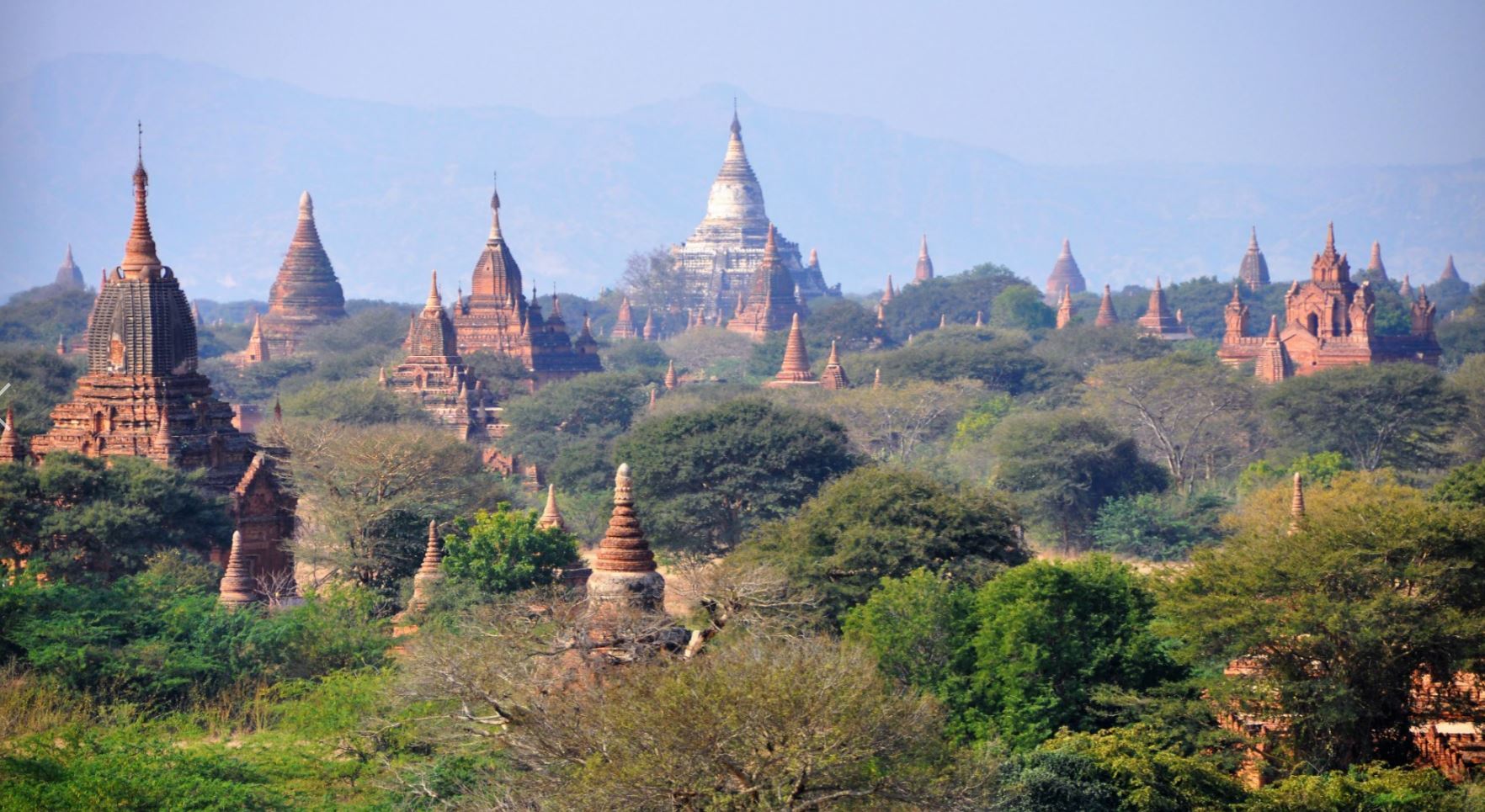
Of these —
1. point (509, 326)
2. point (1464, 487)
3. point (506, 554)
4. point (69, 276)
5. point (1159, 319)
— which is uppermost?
point (69, 276)

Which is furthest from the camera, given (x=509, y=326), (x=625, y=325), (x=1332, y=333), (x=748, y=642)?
(x=625, y=325)

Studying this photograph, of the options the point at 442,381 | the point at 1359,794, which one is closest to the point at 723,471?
the point at 1359,794

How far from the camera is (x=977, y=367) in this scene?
251 ft

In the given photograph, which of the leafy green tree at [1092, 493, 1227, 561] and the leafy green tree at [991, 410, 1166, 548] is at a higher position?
the leafy green tree at [991, 410, 1166, 548]

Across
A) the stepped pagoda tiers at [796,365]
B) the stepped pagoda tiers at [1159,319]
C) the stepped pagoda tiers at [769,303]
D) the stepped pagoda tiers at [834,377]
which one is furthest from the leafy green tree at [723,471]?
the stepped pagoda tiers at [769,303]

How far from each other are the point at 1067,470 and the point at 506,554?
20.7 meters

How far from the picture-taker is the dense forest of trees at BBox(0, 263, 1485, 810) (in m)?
22.1

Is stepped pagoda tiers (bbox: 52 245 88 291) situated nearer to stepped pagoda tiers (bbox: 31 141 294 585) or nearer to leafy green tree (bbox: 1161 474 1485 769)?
stepped pagoda tiers (bbox: 31 141 294 585)

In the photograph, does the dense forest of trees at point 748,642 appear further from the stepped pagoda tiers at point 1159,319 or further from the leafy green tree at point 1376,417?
the stepped pagoda tiers at point 1159,319

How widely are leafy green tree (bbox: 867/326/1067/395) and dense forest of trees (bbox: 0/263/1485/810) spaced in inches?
882

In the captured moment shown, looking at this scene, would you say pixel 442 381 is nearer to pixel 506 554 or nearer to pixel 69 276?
pixel 506 554

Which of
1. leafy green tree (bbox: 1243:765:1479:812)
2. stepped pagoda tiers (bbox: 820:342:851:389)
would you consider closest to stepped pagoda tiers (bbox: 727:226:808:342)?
stepped pagoda tiers (bbox: 820:342:851:389)

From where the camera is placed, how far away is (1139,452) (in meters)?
63.1

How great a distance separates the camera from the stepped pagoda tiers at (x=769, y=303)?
11344 centimetres
